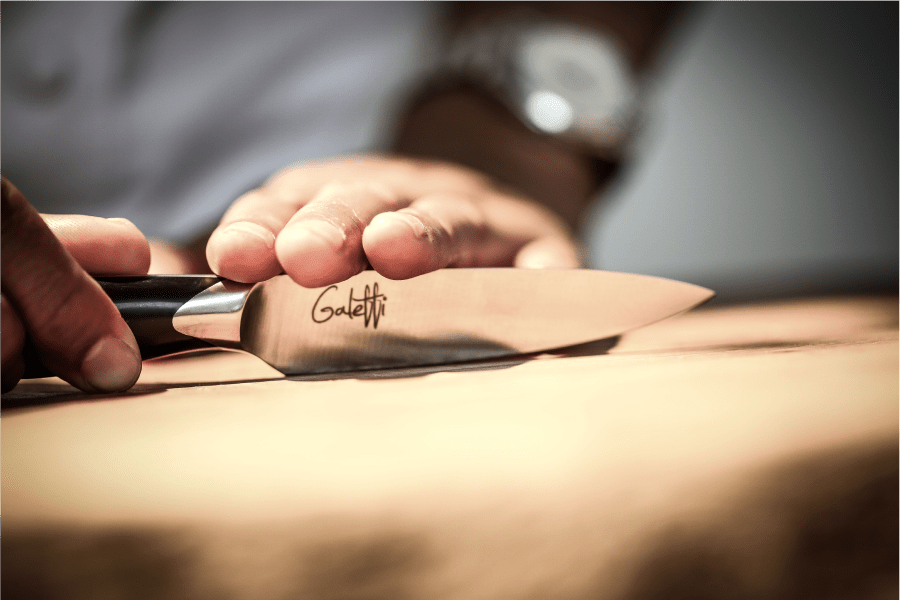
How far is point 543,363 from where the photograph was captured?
0.26 meters

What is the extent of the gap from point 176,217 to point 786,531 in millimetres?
645

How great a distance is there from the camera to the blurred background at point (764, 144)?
0.95 meters

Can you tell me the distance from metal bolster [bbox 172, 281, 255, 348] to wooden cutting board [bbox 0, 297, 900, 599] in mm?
31

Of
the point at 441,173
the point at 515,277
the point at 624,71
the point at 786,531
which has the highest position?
the point at 624,71

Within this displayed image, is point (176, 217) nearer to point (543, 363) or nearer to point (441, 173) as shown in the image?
point (441, 173)

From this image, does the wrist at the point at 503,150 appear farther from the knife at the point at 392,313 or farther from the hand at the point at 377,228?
the knife at the point at 392,313

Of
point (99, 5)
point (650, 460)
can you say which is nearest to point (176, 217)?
point (99, 5)

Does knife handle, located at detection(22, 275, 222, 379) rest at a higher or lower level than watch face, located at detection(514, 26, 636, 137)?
lower

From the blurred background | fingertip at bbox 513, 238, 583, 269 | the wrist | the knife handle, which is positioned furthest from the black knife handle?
the blurred background

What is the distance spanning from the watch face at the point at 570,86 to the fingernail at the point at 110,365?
2.06 ft

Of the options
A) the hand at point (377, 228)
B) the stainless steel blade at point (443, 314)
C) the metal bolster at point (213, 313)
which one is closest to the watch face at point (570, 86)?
the hand at point (377, 228)

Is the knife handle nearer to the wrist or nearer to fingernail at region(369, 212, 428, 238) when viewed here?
fingernail at region(369, 212, 428, 238)

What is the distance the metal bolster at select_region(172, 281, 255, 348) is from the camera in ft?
0.76

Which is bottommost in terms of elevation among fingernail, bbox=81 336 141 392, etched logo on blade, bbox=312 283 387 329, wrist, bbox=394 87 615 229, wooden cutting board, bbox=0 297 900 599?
wooden cutting board, bbox=0 297 900 599
